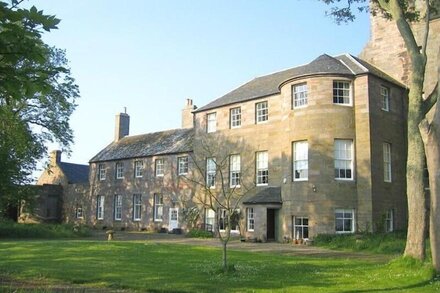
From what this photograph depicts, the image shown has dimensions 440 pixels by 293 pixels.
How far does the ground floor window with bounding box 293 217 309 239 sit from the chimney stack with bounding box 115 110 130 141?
27282 millimetres

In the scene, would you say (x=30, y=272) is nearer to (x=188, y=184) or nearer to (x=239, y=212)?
(x=239, y=212)

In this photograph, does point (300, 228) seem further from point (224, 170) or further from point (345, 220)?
point (224, 170)

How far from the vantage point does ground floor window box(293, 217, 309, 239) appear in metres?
28.0

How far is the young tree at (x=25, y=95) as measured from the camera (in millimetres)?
4113

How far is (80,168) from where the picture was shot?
190 ft

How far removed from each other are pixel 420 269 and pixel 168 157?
2856 cm

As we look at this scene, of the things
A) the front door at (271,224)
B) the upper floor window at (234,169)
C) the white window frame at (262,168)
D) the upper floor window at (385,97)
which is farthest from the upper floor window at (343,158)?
the upper floor window at (234,169)

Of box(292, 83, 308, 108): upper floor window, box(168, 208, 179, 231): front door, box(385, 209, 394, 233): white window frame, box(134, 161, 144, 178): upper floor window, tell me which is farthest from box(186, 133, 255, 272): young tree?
box(385, 209, 394, 233): white window frame

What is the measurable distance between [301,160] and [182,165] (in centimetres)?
1333

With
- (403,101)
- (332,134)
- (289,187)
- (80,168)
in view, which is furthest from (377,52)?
(80,168)

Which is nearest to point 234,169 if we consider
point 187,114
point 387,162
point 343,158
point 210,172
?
point 210,172

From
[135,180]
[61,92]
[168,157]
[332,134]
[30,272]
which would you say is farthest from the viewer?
[135,180]

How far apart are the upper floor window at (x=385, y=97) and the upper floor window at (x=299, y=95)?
188 inches

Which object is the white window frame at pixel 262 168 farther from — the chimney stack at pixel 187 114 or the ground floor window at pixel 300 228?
the chimney stack at pixel 187 114
